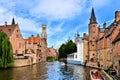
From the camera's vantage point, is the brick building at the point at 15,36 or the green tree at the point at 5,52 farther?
the brick building at the point at 15,36

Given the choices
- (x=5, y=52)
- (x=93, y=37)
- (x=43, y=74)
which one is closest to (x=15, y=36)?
(x=5, y=52)

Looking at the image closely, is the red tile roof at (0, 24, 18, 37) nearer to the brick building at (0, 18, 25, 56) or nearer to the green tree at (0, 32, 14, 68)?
the brick building at (0, 18, 25, 56)

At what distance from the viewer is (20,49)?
226 ft

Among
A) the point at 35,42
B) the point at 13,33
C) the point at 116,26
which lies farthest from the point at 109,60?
the point at 35,42

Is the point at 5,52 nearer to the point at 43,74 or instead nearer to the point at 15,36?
the point at 43,74

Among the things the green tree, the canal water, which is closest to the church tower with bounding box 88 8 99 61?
the canal water

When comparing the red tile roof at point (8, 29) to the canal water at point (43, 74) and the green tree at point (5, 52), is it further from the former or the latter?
the canal water at point (43, 74)

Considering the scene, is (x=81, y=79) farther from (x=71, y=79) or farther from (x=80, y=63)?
(x=80, y=63)

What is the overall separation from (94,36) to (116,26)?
22053mm

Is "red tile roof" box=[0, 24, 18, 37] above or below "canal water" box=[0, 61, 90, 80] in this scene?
above

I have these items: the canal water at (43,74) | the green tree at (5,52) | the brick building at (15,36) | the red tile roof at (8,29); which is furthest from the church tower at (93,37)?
the green tree at (5,52)

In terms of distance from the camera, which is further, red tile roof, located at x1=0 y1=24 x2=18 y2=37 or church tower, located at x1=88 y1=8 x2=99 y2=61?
red tile roof, located at x1=0 y1=24 x2=18 y2=37

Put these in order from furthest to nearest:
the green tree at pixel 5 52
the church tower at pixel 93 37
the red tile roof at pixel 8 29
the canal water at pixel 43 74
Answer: the red tile roof at pixel 8 29 < the church tower at pixel 93 37 < the green tree at pixel 5 52 < the canal water at pixel 43 74

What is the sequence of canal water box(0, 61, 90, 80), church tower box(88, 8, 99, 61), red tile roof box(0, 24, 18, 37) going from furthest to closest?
red tile roof box(0, 24, 18, 37)
church tower box(88, 8, 99, 61)
canal water box(0, 61, 90, 80)
